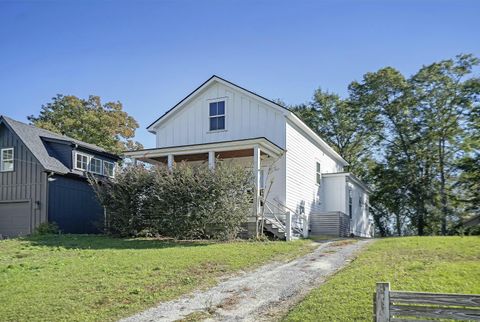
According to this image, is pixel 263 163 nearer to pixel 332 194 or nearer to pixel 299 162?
pixel 299 162

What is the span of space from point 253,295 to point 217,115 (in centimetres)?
1416

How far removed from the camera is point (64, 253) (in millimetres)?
13977

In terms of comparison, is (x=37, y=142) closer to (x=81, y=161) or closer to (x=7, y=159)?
(x=7, y=159)

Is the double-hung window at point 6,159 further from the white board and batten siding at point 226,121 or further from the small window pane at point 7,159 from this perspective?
the white board and batten siding at point 226,121

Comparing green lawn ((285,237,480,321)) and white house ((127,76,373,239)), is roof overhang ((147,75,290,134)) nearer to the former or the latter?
white house ((127,76,373,239))

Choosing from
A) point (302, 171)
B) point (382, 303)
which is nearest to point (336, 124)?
point (302, 171)

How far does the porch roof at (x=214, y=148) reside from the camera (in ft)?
61.1

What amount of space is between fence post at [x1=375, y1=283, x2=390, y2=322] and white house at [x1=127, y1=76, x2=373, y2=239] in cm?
1198

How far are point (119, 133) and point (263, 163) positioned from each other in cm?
2375

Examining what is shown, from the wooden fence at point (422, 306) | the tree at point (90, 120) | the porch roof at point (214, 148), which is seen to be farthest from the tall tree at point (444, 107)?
the wooden fence at point (422, 306)

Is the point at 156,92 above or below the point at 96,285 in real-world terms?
above

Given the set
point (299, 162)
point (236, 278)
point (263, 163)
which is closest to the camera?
point (236, 278)

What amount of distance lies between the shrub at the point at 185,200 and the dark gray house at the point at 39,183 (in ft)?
13.9

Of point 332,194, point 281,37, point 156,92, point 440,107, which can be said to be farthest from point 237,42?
point 440,107
